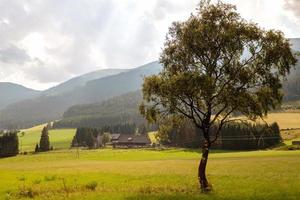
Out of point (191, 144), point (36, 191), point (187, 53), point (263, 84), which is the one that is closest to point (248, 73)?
point (263, 84)

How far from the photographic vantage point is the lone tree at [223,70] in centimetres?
3678

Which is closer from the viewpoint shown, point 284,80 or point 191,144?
point 284,80

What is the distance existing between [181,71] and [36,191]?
55.1ft

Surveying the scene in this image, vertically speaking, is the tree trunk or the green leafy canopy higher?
the green leafy canopy

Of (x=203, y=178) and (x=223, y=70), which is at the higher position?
(x=223, y=70)

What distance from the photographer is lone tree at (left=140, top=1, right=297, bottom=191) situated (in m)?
36.8

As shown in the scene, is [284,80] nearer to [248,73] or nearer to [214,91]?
[248,73]

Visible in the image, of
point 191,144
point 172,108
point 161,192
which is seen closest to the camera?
point 161,192

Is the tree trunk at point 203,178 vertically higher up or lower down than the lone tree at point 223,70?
lower down

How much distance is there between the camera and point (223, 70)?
38.1m

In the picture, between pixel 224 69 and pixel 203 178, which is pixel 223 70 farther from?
pixel 203 178

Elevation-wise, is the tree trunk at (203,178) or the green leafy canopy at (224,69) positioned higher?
the green leafy canopy at (224,69)

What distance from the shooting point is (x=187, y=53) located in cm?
3881

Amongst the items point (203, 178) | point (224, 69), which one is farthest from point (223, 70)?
point (203, 178)
